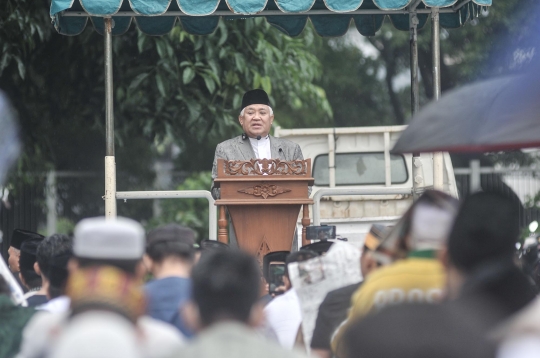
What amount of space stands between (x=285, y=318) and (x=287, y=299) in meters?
0.11

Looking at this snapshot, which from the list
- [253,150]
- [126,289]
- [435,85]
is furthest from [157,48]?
[126,289]

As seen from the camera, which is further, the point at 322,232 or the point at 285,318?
the point at 322,232

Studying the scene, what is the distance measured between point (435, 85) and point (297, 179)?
1580mm

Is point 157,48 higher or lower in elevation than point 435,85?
higher

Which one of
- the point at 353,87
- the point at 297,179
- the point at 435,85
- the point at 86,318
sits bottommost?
the point at 86,318

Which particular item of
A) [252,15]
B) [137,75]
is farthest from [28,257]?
[137,75]

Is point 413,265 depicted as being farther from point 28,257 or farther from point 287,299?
point 28,257

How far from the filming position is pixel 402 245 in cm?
410

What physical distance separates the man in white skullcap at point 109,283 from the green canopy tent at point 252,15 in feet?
14.3

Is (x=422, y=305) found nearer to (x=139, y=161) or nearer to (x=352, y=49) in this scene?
(x=139, y=161)

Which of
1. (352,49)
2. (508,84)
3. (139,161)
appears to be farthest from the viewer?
(352,49)

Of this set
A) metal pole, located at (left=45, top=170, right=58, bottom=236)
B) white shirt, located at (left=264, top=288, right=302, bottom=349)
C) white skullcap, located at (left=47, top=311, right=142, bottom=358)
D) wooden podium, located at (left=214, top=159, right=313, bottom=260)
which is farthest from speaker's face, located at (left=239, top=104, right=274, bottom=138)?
metal pole, located at (left=45, top=170, right=58, bottom=236)

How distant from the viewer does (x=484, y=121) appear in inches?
199

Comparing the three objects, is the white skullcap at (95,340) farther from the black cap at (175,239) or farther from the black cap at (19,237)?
the black cap at (19,237)
